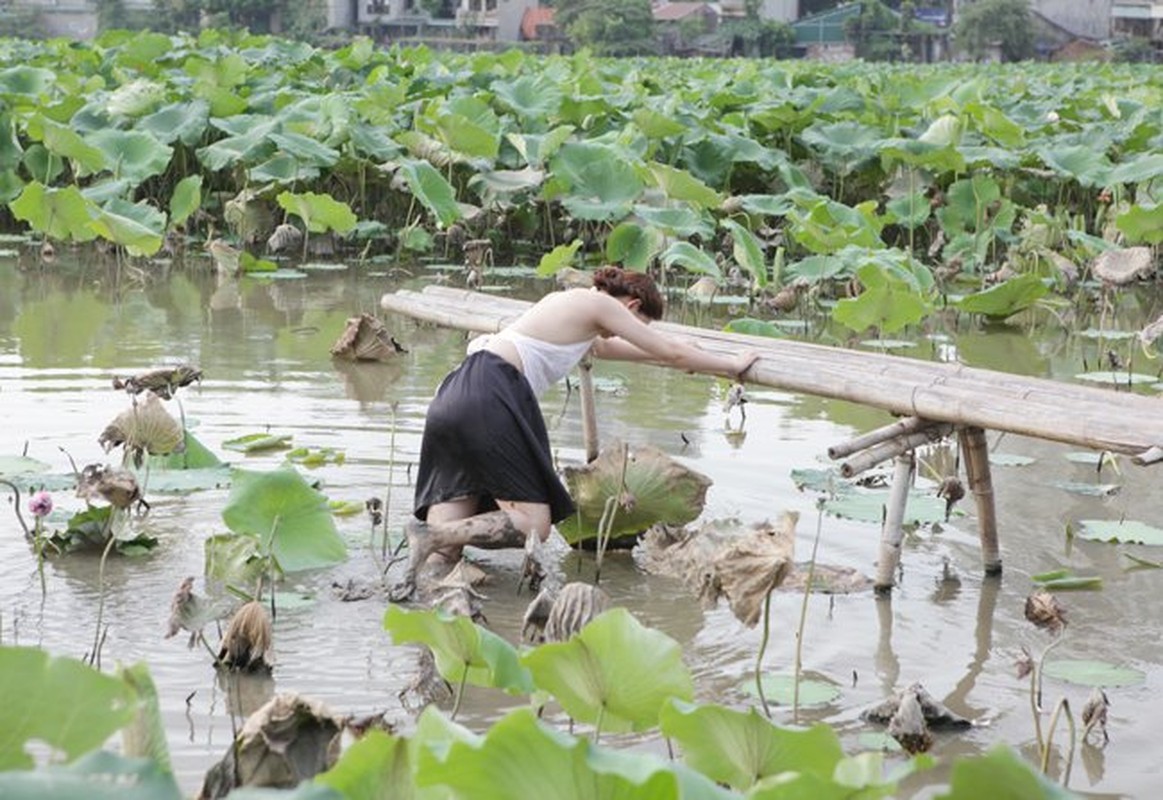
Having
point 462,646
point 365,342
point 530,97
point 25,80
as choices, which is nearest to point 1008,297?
point 365,342

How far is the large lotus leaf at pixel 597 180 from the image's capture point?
9469 mm

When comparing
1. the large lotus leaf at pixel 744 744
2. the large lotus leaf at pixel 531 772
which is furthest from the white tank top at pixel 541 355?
the large lotus leaf at pixel 531 772

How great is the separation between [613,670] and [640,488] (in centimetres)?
219

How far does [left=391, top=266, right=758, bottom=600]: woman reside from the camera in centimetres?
462

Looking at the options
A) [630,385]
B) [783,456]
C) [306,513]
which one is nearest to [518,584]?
[306,513]

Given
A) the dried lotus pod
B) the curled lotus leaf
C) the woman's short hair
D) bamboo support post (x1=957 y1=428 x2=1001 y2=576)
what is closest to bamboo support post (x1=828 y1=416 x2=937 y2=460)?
bamboo support post (x1=957 y1=428 x2=1001 y2=576)

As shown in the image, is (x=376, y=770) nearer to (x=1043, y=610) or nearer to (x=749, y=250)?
(x=1043, y=610)

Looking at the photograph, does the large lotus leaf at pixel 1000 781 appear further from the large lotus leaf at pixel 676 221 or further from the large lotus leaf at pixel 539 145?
the large lotus leaf at pixel 539 145

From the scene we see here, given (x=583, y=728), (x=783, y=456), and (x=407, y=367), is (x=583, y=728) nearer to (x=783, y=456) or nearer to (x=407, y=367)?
(x=783, y=456)

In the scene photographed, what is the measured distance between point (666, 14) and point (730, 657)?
199ft

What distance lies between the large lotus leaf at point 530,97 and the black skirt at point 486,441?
7.11 m

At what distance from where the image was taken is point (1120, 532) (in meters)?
5.14

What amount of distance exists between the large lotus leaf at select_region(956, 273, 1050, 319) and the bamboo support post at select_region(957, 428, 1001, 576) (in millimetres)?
3383

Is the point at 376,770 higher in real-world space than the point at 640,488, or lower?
higher
